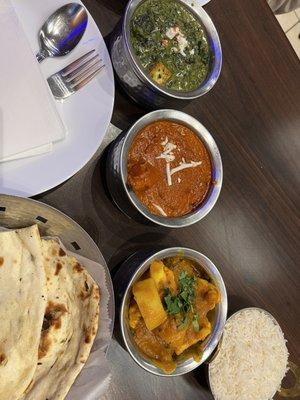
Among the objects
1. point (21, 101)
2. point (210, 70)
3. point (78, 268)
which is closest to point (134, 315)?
point (78, 268)

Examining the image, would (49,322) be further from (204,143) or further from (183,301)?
(204,143)

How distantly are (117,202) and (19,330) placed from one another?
661 millimetres

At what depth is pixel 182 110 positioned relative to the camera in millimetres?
2176

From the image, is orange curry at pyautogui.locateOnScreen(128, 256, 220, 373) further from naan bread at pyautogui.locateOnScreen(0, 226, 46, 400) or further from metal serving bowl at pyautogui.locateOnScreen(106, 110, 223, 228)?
naan bread at pyautogui.locateOnScreen(0, 226, 46, 400)

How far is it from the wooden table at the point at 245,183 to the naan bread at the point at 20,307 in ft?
1.60

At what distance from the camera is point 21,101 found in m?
1.70

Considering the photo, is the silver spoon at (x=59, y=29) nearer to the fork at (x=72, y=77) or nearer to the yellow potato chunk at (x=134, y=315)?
the fork at (x=72, y=77)

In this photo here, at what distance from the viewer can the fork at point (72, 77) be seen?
72.1 inches

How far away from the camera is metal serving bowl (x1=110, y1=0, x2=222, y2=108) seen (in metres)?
1.86

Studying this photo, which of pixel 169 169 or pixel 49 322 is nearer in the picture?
pixel 49 322

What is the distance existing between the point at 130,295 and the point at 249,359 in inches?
27.6

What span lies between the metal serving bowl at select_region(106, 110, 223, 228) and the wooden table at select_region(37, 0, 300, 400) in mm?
99

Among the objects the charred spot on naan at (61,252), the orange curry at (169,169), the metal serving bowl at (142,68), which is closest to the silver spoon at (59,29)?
the metal serving bowl at (142,68)

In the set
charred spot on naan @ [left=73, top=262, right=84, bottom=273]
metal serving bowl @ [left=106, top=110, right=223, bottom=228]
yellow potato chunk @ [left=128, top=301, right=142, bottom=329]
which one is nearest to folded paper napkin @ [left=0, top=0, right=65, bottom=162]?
metal serving bowl @ [left=106, top=110, right=223, bottom=228]
